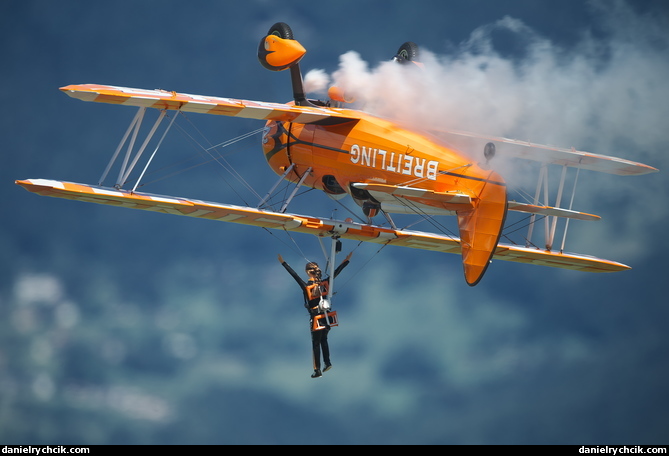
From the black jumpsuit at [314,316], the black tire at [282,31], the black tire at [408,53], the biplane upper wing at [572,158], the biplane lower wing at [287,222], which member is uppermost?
the black tire at [408,53]

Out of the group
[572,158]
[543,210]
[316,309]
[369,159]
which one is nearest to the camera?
[543,210]

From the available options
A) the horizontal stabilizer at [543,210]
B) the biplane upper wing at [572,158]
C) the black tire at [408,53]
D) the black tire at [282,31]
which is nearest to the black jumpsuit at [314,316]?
the horizontal stabilizer at [543,210]

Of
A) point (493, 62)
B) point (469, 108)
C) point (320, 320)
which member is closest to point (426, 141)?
point (469, 108)

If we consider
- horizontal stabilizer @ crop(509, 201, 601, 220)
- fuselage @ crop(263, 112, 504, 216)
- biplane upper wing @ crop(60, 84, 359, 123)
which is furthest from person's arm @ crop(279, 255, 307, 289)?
horizontal stabilizer @ crop(509, 201, 601, 220)

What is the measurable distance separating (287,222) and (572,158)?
22.1ft

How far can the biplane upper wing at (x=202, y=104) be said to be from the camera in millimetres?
21797

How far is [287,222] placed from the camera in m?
23.9

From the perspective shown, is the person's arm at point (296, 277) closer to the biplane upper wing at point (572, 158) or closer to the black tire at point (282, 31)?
the black tire at point (282, 31)

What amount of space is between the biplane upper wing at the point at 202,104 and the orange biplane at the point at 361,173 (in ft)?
0.08

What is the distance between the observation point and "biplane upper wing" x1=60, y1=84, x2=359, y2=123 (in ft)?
71.5

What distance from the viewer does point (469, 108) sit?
76.3 ft

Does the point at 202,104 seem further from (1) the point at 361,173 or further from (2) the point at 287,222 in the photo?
(1) the point at 361,173

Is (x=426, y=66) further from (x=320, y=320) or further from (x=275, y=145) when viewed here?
(x=320, y=320)

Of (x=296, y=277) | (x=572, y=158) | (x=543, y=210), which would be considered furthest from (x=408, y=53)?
(x=543, y=210)
